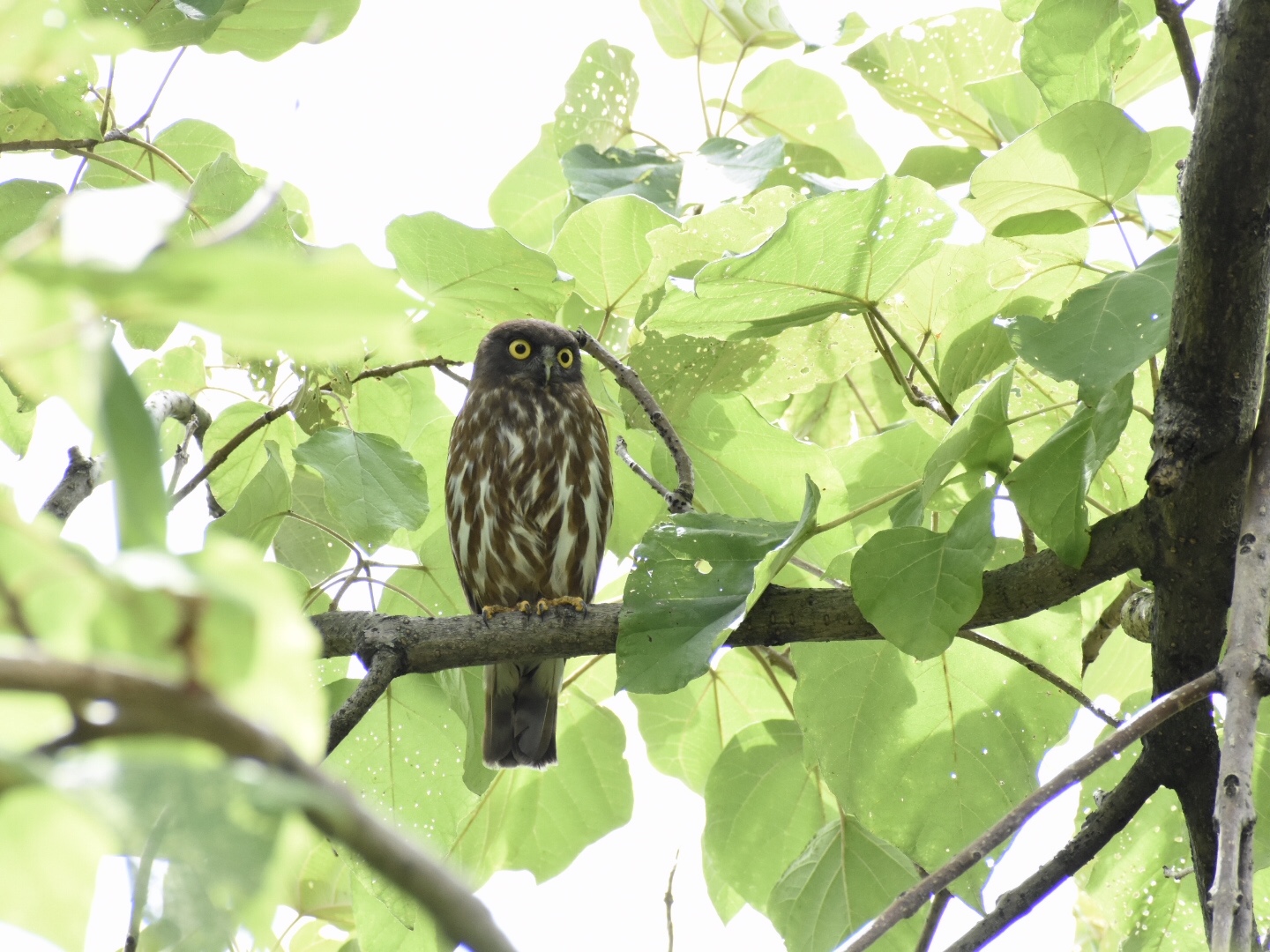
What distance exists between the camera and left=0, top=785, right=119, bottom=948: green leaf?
51 centimetres

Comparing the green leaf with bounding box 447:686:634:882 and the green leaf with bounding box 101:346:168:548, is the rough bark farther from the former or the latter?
the green leaf with bounding box 101:346:168:548

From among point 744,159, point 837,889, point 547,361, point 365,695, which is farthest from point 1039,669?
point 547,361

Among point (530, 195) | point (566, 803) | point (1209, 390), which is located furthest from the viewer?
point (530, 195)

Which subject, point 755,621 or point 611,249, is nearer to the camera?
point 755,621

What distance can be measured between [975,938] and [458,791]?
1.65m

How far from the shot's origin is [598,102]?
4.13 metres

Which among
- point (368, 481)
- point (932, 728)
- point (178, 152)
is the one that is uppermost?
point (178, 152)

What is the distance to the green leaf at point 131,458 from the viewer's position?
455 mm

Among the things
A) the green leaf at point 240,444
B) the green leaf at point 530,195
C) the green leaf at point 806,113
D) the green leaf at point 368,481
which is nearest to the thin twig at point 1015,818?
the green leaf at point 368,481

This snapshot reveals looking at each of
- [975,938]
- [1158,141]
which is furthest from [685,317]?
[1158,141]

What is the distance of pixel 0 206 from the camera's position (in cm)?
308

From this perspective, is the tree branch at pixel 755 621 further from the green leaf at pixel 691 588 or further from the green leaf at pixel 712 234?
the green leaf at pixel 712 234

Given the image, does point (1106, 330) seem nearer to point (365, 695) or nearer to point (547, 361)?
point (365, 695)

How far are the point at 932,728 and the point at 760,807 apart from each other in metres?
0.76
